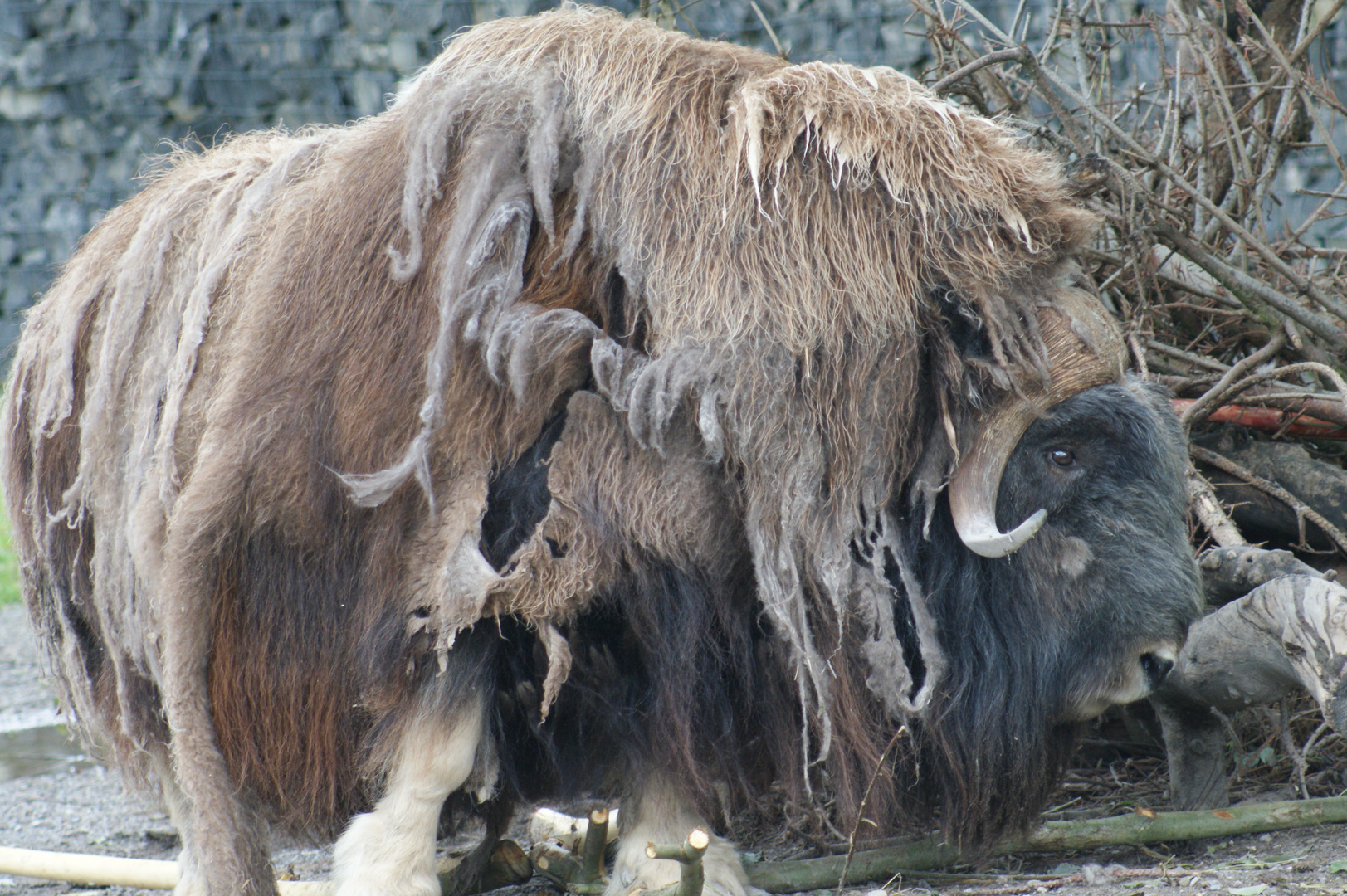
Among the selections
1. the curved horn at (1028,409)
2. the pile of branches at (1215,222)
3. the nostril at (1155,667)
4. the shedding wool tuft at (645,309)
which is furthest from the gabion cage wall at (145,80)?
the nostril at (1155,667)

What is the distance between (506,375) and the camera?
156 centimetres

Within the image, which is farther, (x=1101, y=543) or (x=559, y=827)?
(x=559, y=827)

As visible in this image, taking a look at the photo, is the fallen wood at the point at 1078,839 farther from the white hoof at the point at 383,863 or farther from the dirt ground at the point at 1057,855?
the white hoof at the point at 383,863

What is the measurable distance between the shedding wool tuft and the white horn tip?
100mm

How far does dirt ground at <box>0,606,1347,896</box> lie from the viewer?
5.31ft

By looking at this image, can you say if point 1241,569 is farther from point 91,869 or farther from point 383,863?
point 91,869

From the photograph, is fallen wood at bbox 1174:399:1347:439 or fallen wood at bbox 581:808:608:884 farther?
fallen wood at bbox 1174:399:1347:439

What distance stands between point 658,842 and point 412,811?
0.34m

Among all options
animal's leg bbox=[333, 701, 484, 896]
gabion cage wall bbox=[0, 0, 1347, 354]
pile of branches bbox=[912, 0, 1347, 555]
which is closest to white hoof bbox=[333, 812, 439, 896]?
animal's leg bbox=[333, 701, 484, 896]

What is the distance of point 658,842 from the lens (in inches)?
67.4

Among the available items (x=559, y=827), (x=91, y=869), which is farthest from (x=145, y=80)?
(x=559, y=827)

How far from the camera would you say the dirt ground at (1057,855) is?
5.31 ft

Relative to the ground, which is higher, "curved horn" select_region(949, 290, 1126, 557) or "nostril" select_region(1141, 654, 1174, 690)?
"curved horn" select_region(949, 290, 1126, 557)

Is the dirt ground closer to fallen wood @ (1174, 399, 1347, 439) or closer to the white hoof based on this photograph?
the white hoof
